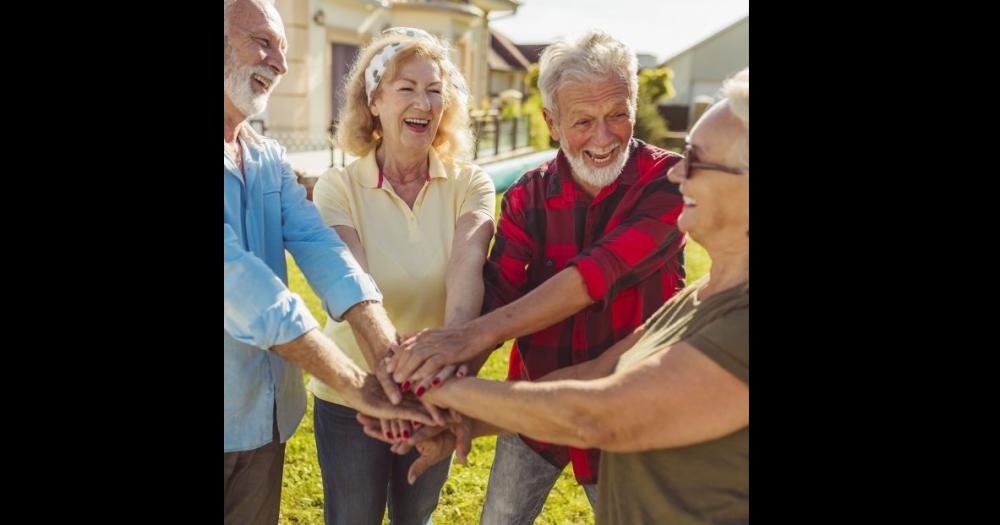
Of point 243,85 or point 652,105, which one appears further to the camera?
point 652,105

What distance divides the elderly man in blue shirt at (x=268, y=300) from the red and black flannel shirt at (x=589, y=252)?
39cm

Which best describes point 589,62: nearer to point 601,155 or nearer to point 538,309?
point 601,155

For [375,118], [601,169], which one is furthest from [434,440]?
[375,118]

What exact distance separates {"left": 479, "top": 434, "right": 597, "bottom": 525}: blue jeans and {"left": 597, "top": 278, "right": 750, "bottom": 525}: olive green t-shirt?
562mm

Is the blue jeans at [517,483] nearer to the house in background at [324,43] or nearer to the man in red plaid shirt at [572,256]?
the man in red plaid shirt at [572,256]

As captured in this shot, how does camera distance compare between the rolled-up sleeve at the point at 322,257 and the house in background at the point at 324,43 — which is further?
the house in background at the point at 324,43

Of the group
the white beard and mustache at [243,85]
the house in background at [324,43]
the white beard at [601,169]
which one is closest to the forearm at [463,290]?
the white beard at [601,169]

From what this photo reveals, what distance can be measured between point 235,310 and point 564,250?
86 cm

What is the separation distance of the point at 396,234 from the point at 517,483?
2.68 ft

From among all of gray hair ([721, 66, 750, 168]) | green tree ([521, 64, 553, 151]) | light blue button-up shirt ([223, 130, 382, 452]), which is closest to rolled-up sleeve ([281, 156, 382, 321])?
light blue button-up shirt ([223, 130, 382, 452])

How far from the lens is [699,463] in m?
1.44

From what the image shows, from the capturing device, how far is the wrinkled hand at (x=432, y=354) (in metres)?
1.75
